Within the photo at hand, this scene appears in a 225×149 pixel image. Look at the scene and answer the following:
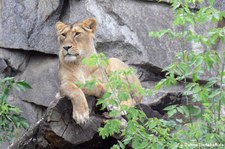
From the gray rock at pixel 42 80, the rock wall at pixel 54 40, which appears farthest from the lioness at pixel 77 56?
the gray rock at pixel 42 80

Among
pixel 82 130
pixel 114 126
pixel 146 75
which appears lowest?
pixel 146 75

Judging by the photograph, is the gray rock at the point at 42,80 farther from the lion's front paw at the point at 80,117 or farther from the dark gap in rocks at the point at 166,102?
the lion's front paw at the point at 80,117

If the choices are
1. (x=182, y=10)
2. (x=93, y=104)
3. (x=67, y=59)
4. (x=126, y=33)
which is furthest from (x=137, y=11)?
(x=182, y=10)

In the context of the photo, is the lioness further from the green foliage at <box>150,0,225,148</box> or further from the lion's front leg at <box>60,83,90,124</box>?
the green foliage at <box>150,0,225,148</box>

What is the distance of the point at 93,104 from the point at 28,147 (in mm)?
870

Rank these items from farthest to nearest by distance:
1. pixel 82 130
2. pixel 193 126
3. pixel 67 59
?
pixel 67 59, pixel 82 130, pixel 193 126

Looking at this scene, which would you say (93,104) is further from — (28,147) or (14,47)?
(14,47)

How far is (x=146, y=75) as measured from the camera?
11.1m

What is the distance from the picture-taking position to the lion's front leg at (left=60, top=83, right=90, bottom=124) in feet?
24.7

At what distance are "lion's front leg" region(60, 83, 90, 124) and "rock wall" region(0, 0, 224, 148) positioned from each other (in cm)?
289

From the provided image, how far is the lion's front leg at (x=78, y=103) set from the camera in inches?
297

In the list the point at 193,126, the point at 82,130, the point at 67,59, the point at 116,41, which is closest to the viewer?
the point at 193,126

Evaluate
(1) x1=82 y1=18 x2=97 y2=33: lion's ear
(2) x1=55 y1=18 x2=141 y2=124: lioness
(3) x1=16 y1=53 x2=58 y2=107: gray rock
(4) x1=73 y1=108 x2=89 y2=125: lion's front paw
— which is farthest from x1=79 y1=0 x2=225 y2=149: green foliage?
(3) x1=16 y1=53 x2=58 y2=107: gray rock

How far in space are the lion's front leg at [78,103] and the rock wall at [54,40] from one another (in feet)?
9.48
